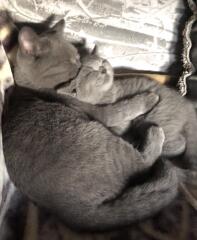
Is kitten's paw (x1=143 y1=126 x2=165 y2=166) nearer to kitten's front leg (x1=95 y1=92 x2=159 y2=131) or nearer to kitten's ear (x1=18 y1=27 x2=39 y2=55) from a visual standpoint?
kitten's front leg (x1=95 y1=92 x2=159 y2=131)

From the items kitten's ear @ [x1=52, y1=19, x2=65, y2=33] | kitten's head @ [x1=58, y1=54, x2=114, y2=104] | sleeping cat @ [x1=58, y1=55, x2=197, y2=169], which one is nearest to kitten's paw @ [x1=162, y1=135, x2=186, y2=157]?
sleeping cat @ [x1=58, y1=55, x2=197, y2=169]

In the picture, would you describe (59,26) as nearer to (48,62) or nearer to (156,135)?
(48,62)

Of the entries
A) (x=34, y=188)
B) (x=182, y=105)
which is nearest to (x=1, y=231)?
(x=34, y=188)

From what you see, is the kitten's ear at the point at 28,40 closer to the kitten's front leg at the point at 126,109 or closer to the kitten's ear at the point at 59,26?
the kitten's ear at the point at 59,26

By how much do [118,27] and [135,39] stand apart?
0.25 ft

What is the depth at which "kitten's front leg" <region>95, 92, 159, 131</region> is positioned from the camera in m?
1.53

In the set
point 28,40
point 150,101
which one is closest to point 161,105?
point 150,101

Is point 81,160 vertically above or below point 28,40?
below

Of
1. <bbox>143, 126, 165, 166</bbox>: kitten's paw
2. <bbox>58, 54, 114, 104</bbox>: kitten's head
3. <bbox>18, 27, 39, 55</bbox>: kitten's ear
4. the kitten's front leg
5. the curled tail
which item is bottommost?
the curled tail

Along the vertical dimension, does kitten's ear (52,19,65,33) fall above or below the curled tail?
above

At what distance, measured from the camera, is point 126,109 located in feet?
5.02

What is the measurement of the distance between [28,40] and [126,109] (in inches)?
16.2

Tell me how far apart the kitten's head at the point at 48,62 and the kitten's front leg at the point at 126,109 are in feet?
0.57

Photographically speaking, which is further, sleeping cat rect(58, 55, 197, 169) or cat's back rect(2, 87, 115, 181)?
sleeping cat rect(58, 55, 197, 169)
